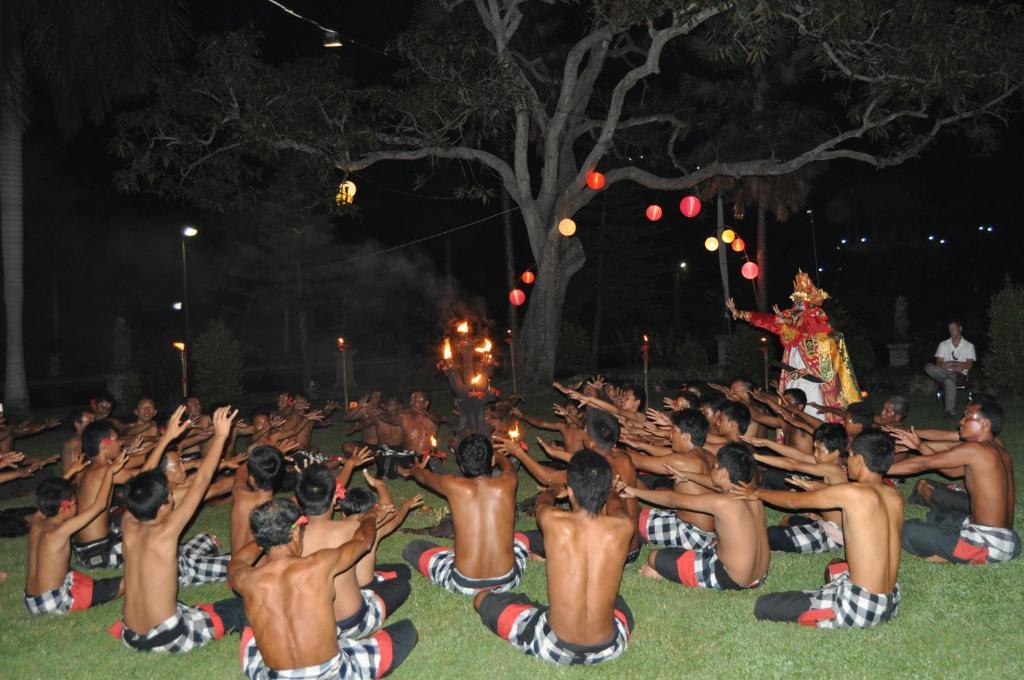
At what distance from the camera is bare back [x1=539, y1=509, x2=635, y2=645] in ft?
15.4

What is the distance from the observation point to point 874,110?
55.6ft

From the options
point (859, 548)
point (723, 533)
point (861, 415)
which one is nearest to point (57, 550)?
point (723, 533)

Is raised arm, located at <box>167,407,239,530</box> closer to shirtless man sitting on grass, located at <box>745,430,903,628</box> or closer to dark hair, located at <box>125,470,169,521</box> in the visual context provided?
dark hair, located at <box>125,470,169,521</box>

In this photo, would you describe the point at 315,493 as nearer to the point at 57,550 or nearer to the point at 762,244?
the point at 57,550

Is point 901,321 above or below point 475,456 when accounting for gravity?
above

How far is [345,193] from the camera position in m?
17.7

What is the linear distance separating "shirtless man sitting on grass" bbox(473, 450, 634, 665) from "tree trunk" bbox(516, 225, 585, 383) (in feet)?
50.5

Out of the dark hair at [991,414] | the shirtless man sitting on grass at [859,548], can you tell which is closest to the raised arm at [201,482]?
the shirtless man sitting on grass at [859,548]

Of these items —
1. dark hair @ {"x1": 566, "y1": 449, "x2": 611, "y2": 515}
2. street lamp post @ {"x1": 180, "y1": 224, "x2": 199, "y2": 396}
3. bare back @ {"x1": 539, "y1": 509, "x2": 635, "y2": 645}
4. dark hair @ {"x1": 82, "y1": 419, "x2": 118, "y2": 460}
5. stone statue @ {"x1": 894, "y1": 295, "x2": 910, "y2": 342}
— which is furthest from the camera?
stone statue @ {"x1": 894, "y1": 295, "x2": 910, "y2": 342}

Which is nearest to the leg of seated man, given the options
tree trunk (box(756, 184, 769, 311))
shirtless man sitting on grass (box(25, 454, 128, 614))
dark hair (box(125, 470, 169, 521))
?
dark hair (box(125, 470, 169, 521))

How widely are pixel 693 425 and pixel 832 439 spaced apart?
1146 millimetres

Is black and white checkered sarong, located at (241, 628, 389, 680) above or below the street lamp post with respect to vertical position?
below

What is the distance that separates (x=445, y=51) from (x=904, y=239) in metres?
46.2

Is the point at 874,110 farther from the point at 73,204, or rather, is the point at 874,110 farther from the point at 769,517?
the point at 73,204
